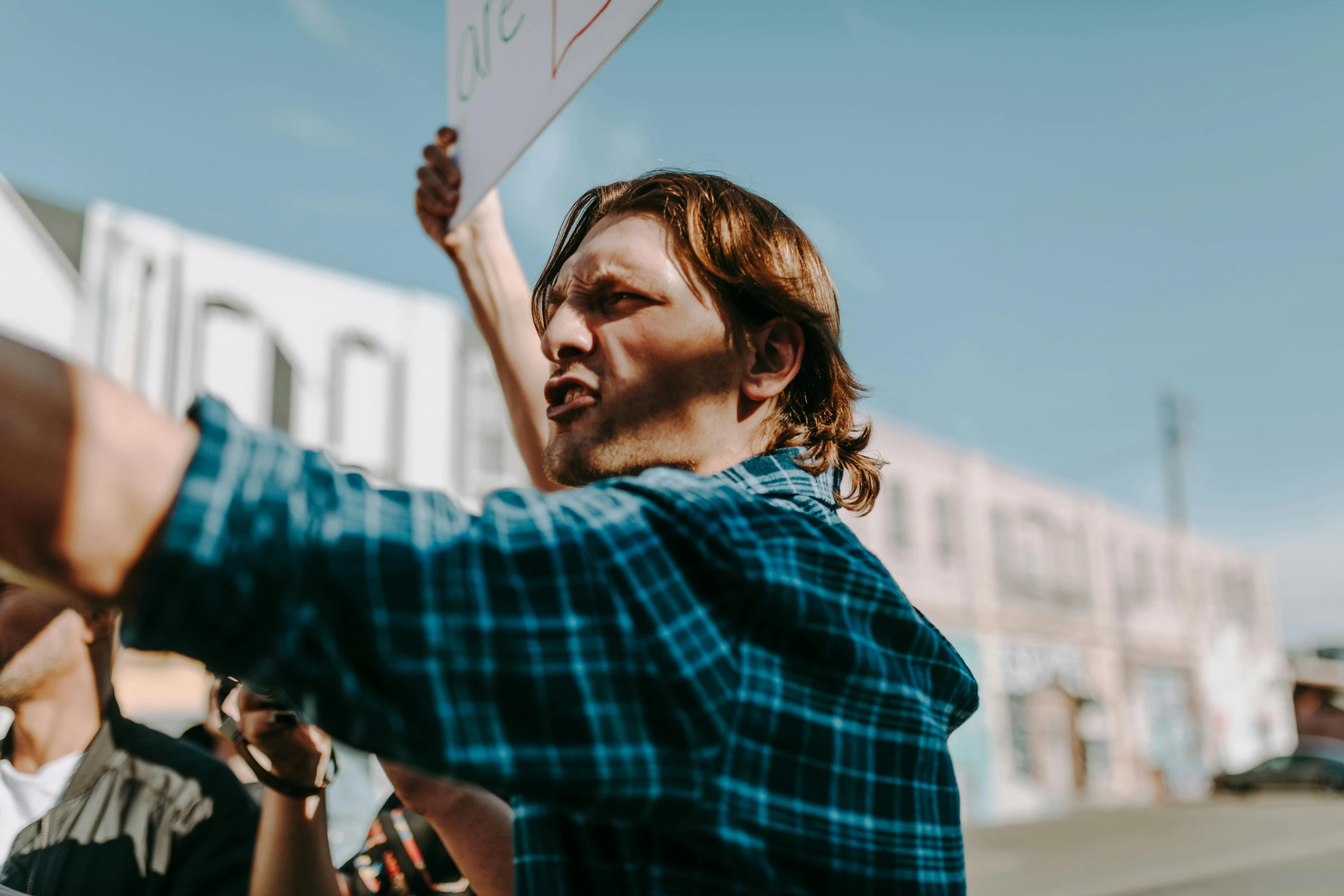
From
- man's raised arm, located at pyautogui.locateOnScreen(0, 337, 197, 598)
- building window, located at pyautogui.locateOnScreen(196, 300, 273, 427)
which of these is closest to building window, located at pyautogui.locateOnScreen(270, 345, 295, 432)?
building window, located at pyautogui.locateOnScreen(196, 300, 273, 427)

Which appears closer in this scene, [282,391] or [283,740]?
[283,740]

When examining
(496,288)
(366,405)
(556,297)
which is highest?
(366,405)

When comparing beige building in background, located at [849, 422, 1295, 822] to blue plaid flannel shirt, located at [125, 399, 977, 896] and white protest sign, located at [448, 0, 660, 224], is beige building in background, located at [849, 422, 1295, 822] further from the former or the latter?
blue plaid flannel shirt, located at [125, 399, 977, 896]

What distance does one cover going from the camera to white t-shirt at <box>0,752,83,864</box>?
238 cm

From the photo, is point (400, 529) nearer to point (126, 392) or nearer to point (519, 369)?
point (126, 392)

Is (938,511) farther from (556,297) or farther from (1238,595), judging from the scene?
(556,297)

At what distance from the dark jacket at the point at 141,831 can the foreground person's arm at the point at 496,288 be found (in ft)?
3.28

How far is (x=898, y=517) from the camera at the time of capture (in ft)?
72.2

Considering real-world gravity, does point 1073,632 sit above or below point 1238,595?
below

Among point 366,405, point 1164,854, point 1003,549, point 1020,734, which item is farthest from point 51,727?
point 1003,549

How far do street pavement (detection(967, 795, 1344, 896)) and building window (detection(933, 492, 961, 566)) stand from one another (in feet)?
19.3

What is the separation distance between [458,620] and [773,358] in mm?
608

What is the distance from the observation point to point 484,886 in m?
1.33

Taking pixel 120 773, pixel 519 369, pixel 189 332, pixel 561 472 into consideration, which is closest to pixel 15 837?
pixel 120 773
